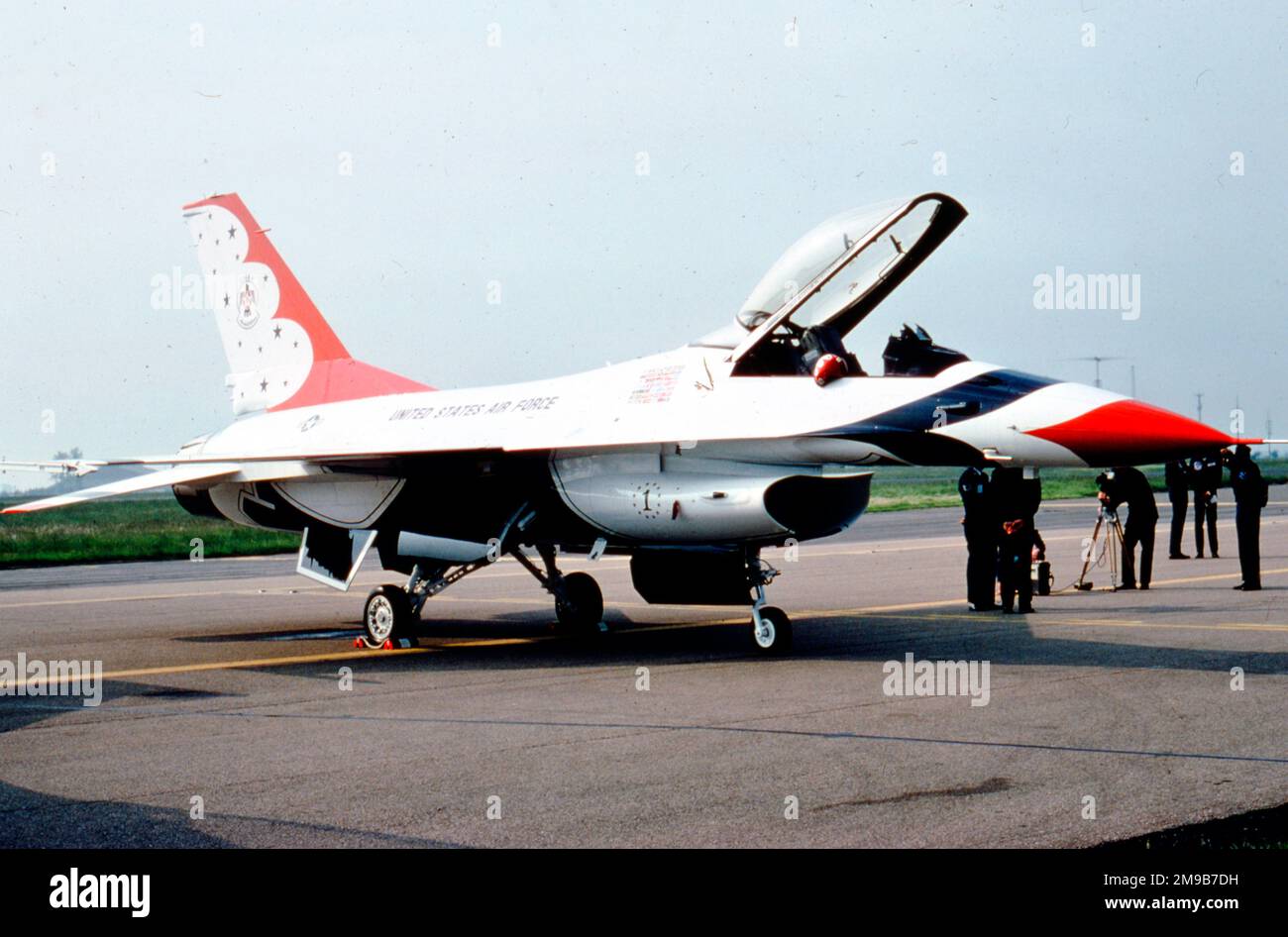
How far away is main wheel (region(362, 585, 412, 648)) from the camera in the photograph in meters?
14.2

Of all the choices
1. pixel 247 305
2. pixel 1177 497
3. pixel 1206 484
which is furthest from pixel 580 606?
pixel 1177 497

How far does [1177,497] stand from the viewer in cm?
2416

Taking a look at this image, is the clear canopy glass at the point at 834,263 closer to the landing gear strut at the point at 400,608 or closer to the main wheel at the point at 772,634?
the main wheel at the point at 772,634

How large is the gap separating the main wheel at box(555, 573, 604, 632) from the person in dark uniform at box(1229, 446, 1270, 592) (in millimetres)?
8492

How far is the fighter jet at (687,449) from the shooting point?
10781mm

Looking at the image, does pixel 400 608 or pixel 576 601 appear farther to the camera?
pixel 576 601

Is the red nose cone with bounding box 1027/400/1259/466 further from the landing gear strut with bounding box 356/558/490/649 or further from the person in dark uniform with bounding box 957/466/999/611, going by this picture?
the landing gear strut with bounding box 356/558/490/649

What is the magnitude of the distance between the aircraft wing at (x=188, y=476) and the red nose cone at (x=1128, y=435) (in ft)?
25.8

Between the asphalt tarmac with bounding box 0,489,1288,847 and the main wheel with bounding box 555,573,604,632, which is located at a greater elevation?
the main wheel with bounding box 555,573,604,632

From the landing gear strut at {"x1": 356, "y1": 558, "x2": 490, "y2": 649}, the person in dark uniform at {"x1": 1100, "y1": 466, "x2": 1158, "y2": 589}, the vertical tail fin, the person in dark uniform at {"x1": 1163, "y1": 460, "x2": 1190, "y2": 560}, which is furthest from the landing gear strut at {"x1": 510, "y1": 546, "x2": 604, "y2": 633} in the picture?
the person in dark uniform at {"x1": 1163, "y1": 460, "x2": 1190, "y2": 560}

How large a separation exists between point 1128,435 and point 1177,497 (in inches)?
599

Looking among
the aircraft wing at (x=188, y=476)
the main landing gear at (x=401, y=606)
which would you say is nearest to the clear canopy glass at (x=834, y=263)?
the main landing gear at (x=401, y=606)

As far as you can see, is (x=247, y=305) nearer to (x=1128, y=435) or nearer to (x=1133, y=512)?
(x=1128, y=435)

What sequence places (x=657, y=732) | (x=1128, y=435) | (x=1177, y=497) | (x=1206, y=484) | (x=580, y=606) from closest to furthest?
(x=657, y=732) < (x=1128, y=435) < (x=580, y=606) < (x=1206, y=484) < (x=1177, y=497)
